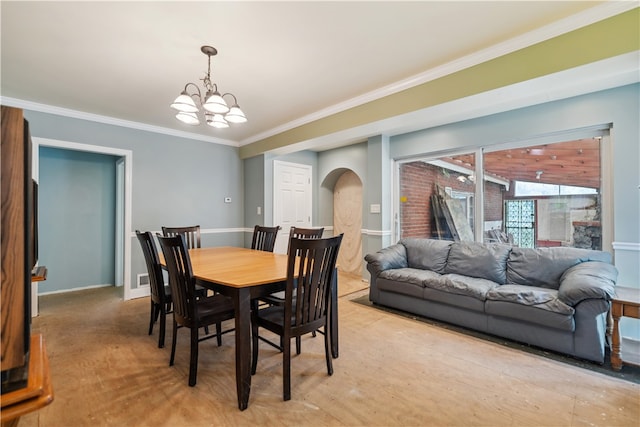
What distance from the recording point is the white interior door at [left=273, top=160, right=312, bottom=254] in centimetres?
524

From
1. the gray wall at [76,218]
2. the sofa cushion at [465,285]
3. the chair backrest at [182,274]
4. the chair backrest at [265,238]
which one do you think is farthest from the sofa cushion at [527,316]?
the gray wall at [76,218]

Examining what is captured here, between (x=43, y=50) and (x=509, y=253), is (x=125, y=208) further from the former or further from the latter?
(x=509, y=253)

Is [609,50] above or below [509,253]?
above

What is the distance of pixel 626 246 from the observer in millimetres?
2717

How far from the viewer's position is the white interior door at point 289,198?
17.2 feet

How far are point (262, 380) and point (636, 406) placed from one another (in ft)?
7.74

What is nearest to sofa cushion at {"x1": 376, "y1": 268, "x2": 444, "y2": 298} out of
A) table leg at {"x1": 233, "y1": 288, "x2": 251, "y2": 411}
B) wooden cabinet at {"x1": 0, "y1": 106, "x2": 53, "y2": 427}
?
table leg at {"x1": 233, "y1": 288, "x2": 251, "y2": 411}

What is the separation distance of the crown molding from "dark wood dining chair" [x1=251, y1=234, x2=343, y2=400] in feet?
6.05

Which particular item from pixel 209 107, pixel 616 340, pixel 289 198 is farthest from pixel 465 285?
pixel 289 198

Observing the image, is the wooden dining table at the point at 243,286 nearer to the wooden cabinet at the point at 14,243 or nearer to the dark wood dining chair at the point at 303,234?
the dark wood dining chair at the point at 303,234

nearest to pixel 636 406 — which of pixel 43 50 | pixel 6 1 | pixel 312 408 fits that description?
pixel 312 408

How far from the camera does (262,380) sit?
210 centimetres

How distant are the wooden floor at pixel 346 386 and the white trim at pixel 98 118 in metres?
2.60

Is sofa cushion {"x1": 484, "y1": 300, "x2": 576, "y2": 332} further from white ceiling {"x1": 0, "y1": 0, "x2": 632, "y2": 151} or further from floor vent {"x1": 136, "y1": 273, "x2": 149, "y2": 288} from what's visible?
floor vent {"x1": 136, "y1": 273, "x2": 149, "y2": 288}
